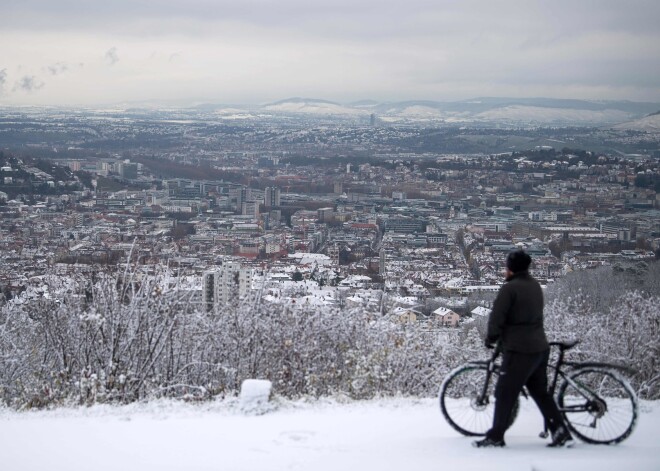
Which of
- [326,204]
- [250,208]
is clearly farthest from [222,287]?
[326,204]

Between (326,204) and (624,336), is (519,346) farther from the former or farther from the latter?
(326,204)

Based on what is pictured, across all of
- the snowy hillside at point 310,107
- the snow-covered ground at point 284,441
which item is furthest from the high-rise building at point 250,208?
the snowy hillside at point 310,107

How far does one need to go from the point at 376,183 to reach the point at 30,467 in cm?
5202

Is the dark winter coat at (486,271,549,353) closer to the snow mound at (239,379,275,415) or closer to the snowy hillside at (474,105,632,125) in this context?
the snow mound at (239,379,275,415)

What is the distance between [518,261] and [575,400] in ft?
3.03

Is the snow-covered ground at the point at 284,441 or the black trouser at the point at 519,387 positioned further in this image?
the black trouser at the point at 519,387

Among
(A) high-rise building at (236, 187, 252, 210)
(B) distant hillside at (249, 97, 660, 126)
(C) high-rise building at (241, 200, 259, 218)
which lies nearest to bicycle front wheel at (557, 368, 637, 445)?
(C) high-rise building at (241, 200, 259, 218)

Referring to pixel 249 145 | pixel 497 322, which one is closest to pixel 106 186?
pixel 249 145

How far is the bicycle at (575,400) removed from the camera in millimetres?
4148

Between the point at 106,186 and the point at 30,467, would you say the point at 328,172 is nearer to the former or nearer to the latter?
the point at 106,186

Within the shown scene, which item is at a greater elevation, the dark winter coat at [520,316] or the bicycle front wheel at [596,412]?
the dark winter coat at [520,316]

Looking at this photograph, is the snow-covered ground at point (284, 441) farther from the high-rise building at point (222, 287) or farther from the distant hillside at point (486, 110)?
the distant hillside at point (486, 110)

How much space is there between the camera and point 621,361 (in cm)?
655

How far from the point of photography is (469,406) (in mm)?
4348
